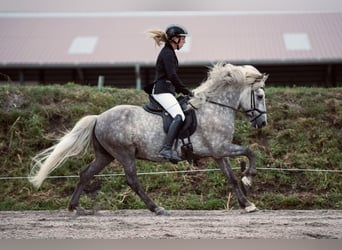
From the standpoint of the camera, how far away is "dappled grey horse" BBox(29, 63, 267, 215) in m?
6.21

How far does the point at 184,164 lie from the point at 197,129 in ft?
8.67

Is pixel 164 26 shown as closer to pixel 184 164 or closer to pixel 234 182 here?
pixel 184 164

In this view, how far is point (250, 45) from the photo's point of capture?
1084 cm

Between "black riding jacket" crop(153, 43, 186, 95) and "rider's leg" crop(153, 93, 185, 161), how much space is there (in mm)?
68

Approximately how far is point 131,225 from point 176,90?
4.58ft

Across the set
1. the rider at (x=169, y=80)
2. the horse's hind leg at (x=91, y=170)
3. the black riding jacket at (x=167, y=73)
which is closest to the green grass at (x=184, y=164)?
the horse's hind leg at (x=91, y=170)

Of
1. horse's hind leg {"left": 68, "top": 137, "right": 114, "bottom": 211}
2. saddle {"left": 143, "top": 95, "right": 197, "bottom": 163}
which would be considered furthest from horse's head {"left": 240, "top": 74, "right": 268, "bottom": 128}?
horse's hind leg {"left": 68, "top": 137, "right": 114, "bottom": 211}

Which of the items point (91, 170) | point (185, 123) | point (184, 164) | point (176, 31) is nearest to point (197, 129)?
point (185, 123)

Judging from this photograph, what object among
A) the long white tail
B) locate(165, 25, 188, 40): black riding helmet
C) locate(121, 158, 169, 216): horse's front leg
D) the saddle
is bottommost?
locate(121, 158, 169, 216): horse's front leg

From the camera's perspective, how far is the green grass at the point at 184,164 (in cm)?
816

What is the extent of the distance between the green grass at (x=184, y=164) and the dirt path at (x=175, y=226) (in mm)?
1397

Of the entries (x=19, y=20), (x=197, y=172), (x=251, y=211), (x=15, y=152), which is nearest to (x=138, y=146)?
(x=251, y=211)

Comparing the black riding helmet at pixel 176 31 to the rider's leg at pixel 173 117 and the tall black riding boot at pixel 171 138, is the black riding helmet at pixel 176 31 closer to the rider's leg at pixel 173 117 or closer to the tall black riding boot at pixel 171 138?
the rider's leg at pixel 173 117

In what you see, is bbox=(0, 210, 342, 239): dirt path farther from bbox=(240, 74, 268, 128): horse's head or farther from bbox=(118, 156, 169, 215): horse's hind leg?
bbox=(240, 74, 268, 128): horse's head
